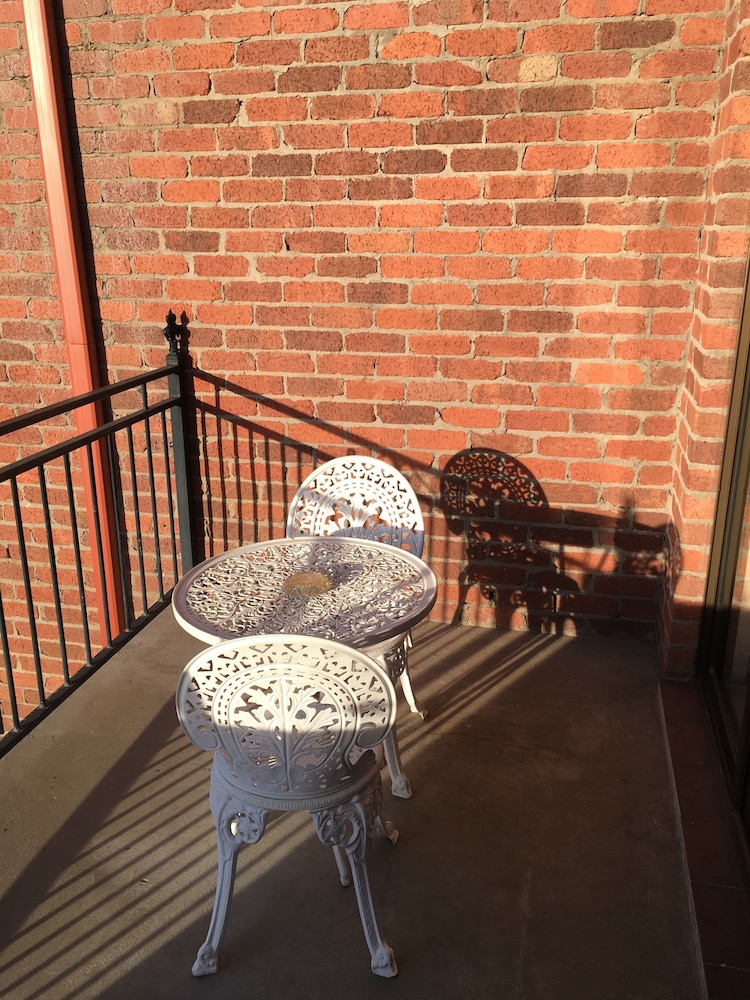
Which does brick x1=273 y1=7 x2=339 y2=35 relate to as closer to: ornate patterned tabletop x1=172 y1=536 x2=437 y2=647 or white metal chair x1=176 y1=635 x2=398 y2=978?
ornate patterned tabletop x1=172 y1=536 x2=437 y2=647

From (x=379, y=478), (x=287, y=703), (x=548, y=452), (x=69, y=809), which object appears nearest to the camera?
(x=287, y=703)

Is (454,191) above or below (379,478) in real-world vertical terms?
above

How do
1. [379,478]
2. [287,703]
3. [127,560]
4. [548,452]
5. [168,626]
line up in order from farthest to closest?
1. [127,560]
2. [168,626]
3. [548,452]
4. [379,478]
5. [287,703]

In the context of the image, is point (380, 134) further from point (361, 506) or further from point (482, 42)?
point (361, 506)

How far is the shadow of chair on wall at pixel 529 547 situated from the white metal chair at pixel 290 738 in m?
1.56

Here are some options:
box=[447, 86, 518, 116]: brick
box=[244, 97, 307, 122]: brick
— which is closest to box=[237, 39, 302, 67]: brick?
box=[244, 97, 307, 122]: brick

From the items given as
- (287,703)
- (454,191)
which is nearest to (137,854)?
(287,703)

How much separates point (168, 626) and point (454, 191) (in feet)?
6.65

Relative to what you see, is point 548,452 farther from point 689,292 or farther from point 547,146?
point 547,146

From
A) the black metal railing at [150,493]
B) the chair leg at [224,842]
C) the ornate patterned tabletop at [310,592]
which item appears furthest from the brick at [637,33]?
the chair leg at [224,842]

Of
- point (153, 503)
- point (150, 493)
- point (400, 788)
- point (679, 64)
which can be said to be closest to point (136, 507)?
point (153, 503)

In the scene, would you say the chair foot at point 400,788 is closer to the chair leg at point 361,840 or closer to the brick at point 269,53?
the chair leg at point 361,840

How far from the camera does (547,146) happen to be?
276cm

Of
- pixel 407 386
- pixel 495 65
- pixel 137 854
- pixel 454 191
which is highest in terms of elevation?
pixel 495 65
